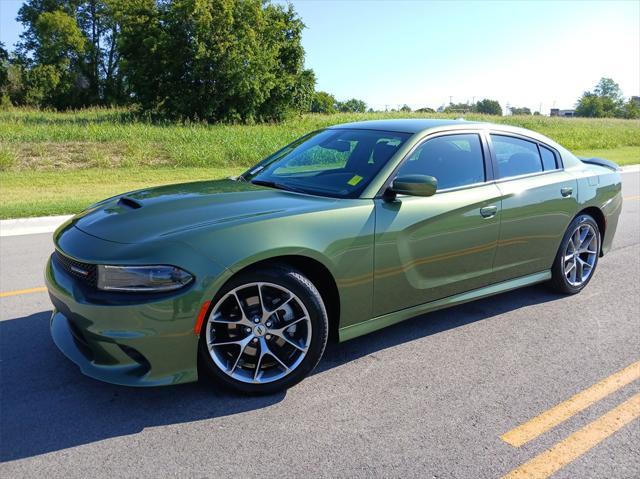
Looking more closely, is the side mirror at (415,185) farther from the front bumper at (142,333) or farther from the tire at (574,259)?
the tire at (574,259)

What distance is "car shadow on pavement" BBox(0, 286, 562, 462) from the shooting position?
280 cm

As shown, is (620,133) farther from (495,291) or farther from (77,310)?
(77,310)

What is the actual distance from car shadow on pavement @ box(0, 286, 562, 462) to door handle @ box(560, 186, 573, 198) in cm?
203

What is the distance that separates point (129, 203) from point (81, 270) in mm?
740

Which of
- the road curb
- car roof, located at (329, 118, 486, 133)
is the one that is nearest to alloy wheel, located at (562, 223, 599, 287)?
car roof, located at (329, 118, 486, 133)

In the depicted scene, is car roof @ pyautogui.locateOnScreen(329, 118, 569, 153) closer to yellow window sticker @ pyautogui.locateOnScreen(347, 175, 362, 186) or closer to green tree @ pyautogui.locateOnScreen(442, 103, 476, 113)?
yellow window sticker @ pyautogui.locateOnScreen(347, 175, 362, 186)

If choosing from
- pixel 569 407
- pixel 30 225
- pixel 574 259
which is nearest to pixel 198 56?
pixel 30 225

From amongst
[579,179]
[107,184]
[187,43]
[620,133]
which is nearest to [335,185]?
[579,179]

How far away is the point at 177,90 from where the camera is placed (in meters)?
31.0

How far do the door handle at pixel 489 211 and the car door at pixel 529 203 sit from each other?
11 centimetres

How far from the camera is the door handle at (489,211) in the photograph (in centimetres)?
413

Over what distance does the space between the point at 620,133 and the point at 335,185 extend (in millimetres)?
33174

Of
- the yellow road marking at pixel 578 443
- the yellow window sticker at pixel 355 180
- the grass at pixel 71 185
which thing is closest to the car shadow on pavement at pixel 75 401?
the yellow window sticker at pixel 355 180

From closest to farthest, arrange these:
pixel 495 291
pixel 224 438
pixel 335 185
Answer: pixel 224 438 → pixel 335 185 → pixel 495 291
